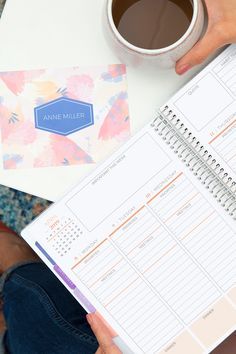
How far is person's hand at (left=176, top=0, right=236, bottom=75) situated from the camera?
575 millimetres

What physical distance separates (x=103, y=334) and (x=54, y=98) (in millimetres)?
317

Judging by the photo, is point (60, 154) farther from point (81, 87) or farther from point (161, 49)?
point (161, 49)

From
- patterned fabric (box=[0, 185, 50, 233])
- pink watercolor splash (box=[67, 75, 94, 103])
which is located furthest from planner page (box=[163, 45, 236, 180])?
patterned fabric (box=[0, 185, 50, 233])

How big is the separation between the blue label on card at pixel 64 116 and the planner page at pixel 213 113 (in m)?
0.11

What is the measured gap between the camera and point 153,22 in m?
0.59

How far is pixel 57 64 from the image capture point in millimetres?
657

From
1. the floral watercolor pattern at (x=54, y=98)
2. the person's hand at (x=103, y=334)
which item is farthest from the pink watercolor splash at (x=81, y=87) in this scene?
the person's hand at (x=103, y=334)

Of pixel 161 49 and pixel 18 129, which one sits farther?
pixel 18 129

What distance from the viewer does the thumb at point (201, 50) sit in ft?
1.88

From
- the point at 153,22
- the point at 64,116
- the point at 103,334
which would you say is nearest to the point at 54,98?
the point at 64,116

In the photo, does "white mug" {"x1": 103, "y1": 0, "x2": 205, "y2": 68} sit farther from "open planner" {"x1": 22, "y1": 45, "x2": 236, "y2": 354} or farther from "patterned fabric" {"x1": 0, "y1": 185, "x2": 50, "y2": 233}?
"patterned fabric" {"x1": 0, "y1": 185, "x2": 50, "y2": 233}

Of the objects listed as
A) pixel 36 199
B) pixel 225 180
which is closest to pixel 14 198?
pixel 36 199

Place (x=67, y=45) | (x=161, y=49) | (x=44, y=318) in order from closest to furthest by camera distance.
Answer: (x=161, y=49) → (x=67, y=45) → (x=44, y=318)

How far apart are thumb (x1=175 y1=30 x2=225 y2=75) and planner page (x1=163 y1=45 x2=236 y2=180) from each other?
51 mm
